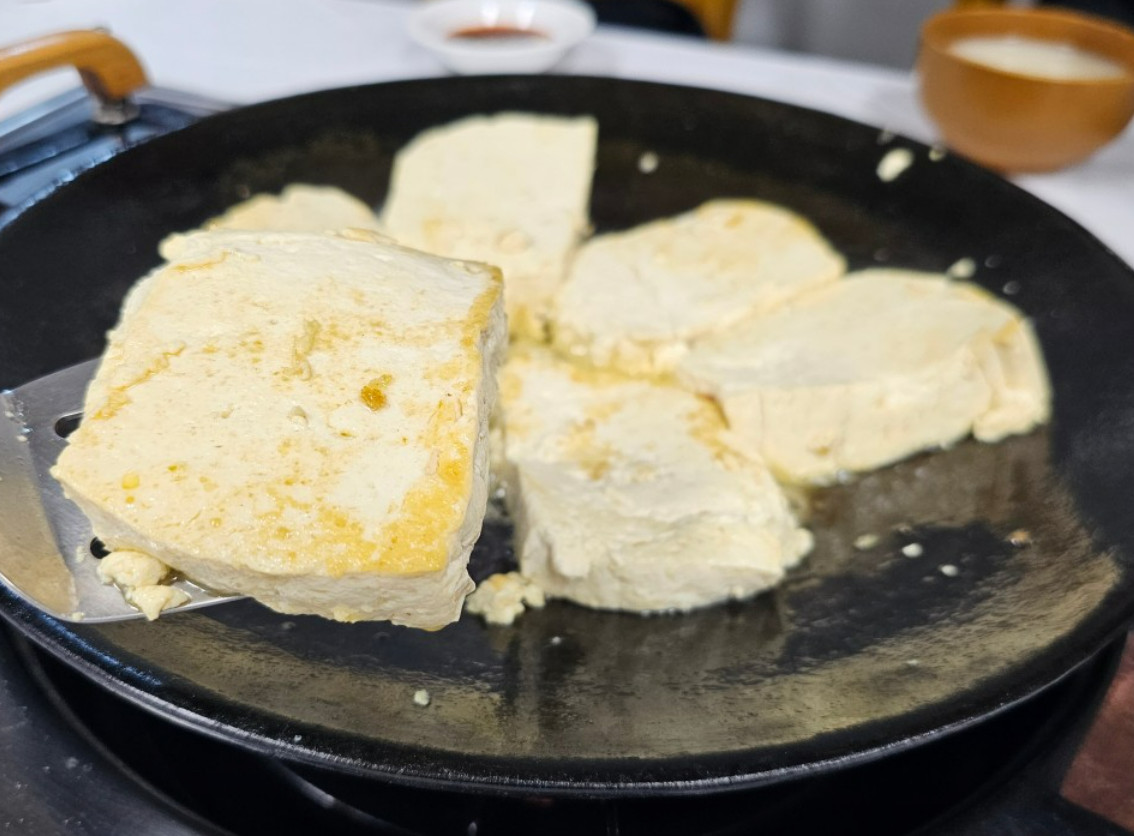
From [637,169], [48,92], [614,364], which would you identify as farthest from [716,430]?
[48,92]

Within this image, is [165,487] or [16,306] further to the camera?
[16,306]

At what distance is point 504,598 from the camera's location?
98cm

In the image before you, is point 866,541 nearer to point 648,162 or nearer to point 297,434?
point 297,434

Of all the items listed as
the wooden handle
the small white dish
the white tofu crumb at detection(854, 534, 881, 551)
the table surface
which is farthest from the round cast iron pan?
the table surface

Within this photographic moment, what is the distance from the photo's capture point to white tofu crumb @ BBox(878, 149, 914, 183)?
142 cm

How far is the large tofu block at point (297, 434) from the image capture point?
725 mm

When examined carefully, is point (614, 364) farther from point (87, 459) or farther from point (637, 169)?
point (87, 459)

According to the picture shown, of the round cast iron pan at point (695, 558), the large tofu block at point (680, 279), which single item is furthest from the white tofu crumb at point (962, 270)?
the large tofu block at point (680, 279)

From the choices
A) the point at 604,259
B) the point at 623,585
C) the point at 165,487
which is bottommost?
the point at 623,585

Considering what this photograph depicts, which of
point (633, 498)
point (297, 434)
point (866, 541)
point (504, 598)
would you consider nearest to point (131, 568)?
point (297, 434)

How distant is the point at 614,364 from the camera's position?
1.28 meters

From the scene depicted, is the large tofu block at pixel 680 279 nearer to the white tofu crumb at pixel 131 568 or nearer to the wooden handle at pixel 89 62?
the white tofu crumb at pixel 131 568

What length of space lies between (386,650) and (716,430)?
0.49 m

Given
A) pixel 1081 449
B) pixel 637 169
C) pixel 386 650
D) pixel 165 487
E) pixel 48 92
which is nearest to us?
pixel 165 487
